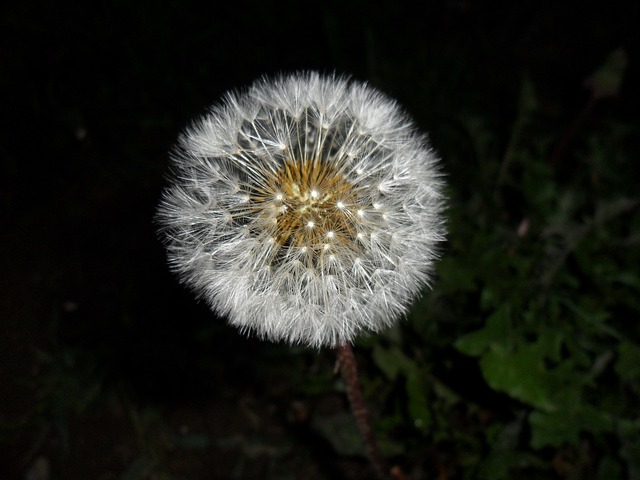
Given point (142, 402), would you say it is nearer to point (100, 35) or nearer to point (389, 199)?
point (389, 199)

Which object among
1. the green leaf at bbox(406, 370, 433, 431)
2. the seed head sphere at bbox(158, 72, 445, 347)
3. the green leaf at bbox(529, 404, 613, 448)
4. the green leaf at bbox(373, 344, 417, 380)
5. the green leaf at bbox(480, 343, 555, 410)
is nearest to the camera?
the seed head sphere at bbox(158, 72, 445, 347)

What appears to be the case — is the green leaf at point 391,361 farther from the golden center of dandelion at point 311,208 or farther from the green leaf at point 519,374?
the golden center of dandelion at point 311,208

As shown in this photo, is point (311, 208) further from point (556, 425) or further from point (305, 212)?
point (556, 425)

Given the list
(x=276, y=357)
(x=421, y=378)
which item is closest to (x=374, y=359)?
(x=421, y=378)

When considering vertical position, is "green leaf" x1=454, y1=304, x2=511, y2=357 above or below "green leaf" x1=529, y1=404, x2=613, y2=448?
above

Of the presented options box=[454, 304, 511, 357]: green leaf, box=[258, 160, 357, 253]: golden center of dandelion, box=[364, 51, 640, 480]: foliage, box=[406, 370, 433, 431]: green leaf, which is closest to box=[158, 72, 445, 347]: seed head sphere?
box=[258, 160, 357, 253]: golden center of dandelion

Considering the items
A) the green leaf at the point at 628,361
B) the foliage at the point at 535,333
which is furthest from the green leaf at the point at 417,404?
the green leaf at the point at 628,361

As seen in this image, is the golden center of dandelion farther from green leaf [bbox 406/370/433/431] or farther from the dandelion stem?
green leaf [bbox 406/370/433/431]
